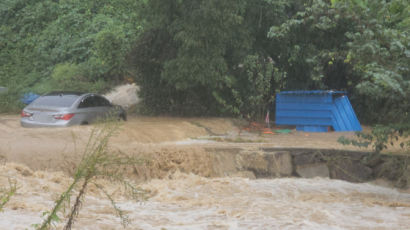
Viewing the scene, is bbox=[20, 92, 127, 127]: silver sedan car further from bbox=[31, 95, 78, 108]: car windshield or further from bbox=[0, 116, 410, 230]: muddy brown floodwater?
bbox=[0, 116, 410, 230]: muddy brown floodwater

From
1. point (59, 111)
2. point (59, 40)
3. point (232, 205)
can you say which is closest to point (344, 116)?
point (59, 111)

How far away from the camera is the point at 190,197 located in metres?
8.95

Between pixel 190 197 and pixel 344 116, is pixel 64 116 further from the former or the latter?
pixel 344 116

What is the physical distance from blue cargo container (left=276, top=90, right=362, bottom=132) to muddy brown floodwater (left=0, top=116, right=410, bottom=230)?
2.98 meters

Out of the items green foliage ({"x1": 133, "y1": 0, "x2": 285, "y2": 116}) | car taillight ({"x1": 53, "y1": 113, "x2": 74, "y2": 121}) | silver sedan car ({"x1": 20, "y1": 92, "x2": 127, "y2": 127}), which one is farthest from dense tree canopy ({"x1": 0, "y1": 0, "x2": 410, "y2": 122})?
car taillight ({"x1": 53, "y1": 113, "x2": 74, "y2": 121})

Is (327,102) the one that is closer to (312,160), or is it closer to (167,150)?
(312,160)

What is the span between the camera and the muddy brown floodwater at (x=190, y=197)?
7160mm

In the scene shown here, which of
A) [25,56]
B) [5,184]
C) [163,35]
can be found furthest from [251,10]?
A: [25,56]

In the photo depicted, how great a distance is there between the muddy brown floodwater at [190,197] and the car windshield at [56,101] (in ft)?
3.52

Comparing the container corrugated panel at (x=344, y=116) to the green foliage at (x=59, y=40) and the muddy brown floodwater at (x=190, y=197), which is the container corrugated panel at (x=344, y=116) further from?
the green foliage at (x=59, y=40)

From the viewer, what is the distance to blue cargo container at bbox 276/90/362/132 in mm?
15945

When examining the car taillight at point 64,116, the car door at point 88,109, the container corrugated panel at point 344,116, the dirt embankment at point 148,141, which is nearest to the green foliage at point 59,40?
the car door at point 88,109

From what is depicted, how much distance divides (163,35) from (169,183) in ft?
29.5

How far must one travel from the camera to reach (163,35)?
18.0 m
